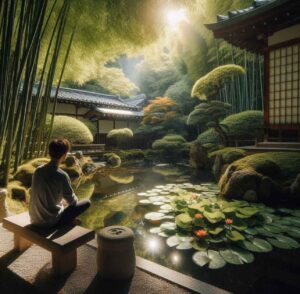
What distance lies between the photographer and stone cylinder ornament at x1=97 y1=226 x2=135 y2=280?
226 cm

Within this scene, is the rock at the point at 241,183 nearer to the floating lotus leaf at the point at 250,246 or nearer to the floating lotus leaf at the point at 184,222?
the floating lotus leaf at the point at 184,222

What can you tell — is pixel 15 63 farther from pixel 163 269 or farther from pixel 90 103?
pixel 90 103

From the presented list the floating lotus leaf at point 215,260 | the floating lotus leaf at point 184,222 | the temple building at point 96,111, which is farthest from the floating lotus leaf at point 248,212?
the temple building at point 96,111

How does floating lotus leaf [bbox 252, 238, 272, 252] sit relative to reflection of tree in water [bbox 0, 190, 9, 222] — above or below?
below

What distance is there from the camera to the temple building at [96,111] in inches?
653

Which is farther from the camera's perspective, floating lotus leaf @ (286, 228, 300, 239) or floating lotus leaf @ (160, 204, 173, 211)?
floating lotus leaf @ (160, 204, 173, 211)

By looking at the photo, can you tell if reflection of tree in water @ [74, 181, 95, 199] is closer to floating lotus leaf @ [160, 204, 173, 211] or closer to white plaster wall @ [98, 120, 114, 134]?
floating lotus leaf @ [160, 204, 173, 211]

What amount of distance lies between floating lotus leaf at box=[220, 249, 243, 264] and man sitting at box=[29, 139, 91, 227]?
6.66 feet

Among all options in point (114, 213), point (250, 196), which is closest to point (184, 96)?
point (250, 196)

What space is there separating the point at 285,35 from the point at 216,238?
6.38 m

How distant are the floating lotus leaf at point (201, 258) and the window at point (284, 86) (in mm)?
5482

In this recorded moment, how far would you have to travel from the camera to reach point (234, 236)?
11.6 feet

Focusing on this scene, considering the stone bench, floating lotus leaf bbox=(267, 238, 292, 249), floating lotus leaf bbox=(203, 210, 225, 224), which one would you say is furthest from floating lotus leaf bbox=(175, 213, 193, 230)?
the stone bench

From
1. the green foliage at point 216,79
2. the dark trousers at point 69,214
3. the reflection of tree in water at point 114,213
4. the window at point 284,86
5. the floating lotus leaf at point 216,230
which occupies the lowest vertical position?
the reflection of tree in water at point 114,213
